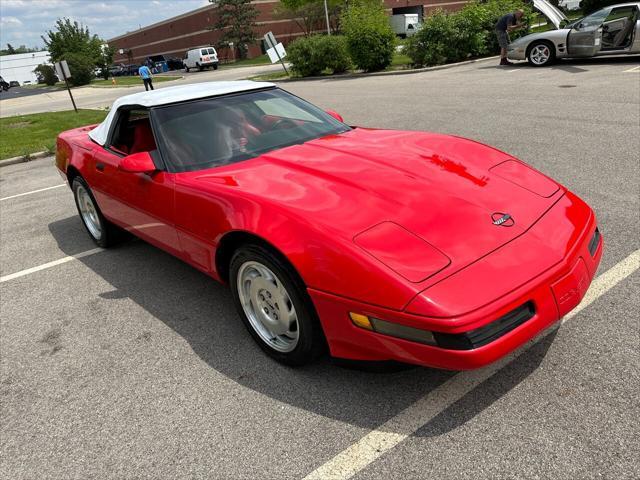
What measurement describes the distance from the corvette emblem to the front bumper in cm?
9

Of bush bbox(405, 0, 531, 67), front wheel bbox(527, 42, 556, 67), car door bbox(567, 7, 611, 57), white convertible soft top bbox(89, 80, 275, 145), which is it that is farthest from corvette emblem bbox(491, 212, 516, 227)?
bush bbox(405, 0, 531, 67)

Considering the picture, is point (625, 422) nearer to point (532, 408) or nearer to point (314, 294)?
point (532, 408)

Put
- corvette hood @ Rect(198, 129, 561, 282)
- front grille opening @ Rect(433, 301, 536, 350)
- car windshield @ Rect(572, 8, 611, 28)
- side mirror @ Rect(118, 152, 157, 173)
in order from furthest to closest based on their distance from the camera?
car windshield @ Rect(572, 8, 611, 28) → side mirror @ Rect(118, 152, 157, 173) → corvette hood @ Rect(198, 129, 561, 282) → front grille opening @ Rect(433, 301, 536, 350)

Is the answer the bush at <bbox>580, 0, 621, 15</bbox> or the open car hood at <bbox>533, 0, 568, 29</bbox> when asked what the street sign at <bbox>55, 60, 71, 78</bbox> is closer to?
the open car hood at <bbox>533, 0, 568, 29</bbox>

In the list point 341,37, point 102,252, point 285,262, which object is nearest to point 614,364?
point 285,262

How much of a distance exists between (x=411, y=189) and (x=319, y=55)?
839 inches

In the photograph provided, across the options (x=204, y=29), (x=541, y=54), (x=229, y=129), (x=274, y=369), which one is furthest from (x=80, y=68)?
(x=274, y=369)

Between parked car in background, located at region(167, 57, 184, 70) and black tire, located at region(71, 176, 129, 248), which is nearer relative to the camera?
black tire, located at region(71, 176, 129, 248)

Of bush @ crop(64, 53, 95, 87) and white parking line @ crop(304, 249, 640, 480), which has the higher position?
bush @ crop(64, 53, 95, 87)

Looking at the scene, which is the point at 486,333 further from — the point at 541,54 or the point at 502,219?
the point at 541,54

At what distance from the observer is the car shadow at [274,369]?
2.35 metres

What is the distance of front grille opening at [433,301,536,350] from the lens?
1948mm

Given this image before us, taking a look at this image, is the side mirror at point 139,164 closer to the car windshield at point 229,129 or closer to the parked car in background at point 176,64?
the car windshield at point 229,129

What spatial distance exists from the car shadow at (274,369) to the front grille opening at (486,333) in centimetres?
37
